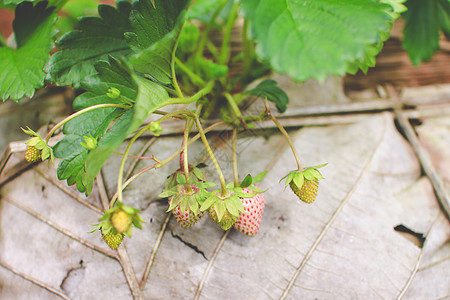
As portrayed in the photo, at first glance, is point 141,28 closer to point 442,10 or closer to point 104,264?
point 104,264

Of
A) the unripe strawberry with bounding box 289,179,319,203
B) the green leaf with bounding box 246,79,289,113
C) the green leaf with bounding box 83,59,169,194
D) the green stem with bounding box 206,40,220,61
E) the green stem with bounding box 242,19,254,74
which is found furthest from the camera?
the green stem with bounding box 206,40,220,61

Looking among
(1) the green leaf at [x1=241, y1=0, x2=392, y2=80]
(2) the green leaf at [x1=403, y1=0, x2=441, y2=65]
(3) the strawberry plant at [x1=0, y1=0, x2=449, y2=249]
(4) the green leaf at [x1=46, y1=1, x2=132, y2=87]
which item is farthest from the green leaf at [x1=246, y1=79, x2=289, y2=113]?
(2) the green leaf at [x1=403, y1=0, x2=441, y2=65]

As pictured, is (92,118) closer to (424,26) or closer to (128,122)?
(128,122)

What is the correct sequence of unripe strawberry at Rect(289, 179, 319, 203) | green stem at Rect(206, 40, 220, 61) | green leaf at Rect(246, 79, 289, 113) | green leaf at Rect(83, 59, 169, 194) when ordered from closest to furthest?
green leaf at Rect(83, 59, 169, 194) → unripe strawberry at Rect(289, 179, 319, 203) → green leaf at Rect(246, 79, 289, 113) → green stem at Rect(206, 40, 220, 61)

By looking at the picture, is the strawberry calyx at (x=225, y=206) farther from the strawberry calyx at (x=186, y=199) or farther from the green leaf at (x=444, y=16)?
the green leaf at (x=444, y=16)

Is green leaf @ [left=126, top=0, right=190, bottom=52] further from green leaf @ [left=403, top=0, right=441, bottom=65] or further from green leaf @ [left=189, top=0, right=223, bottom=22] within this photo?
green leaf @ [left=403, top=0, right=441, bottom=65]

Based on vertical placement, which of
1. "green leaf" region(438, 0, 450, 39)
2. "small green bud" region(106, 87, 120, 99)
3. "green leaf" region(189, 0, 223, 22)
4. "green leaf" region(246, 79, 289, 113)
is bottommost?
"green leaf" region(246, 79, 289, 113)

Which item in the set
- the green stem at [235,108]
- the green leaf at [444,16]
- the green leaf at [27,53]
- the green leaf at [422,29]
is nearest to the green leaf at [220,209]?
the green stem at [235,108]

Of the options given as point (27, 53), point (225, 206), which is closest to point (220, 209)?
point (225, 206)
